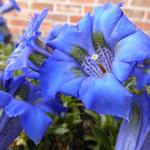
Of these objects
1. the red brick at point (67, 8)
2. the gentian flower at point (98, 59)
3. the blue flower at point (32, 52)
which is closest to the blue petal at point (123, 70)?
the gentian flower at point (98, 59)

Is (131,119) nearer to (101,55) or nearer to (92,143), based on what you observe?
(101,55)

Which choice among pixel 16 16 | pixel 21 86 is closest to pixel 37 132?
pixel 21 86

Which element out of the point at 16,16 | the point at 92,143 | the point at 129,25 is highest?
the point at 129,25

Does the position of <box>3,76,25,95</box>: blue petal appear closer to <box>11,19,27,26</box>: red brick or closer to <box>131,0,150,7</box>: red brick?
<box>131,0,150,7</box>: red brick

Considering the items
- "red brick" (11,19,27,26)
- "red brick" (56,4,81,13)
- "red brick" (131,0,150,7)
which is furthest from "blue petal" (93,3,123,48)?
"red brick" (11,19,27,26)

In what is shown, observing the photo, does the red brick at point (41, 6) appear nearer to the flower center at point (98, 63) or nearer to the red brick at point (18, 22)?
the red brick at point (18, 22)
